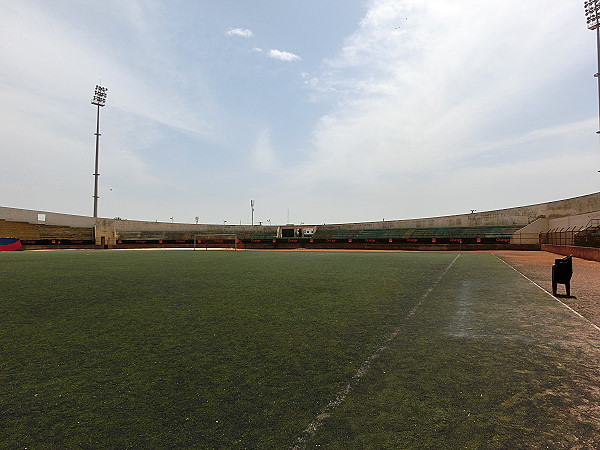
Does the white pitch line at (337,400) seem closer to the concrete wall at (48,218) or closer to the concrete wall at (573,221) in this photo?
the concrete wall at (573,221)

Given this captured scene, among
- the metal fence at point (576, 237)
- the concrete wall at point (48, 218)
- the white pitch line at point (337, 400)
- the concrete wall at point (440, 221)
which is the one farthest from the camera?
the concrete wall at point (48, 218)

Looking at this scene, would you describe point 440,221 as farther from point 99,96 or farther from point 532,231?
point 99,96

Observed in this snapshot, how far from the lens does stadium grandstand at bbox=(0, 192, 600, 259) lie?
3033 centimetres

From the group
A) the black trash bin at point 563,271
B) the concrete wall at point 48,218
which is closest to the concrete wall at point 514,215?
the black trash bin at point 563,271

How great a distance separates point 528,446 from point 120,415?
276 centimetres

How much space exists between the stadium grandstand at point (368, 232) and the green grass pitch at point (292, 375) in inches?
821

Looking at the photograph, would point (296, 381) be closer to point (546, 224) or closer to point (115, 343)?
point (115, 343)

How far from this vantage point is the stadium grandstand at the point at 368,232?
99.5 ft

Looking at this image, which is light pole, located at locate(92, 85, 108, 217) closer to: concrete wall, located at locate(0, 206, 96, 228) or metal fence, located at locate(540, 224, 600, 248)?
concrete wall, located at locate(0, 206, 96, 228)

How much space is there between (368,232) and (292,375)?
50290 mm

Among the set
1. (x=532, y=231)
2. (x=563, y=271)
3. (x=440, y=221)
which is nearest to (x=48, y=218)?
(x=440, y=221)

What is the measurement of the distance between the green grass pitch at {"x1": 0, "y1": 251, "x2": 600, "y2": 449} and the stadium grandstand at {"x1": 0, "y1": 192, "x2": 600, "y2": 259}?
821 inches

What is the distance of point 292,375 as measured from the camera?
3.30m

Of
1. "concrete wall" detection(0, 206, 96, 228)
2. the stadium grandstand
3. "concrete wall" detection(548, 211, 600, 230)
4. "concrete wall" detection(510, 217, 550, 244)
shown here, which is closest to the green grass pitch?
the stadium grandstand
